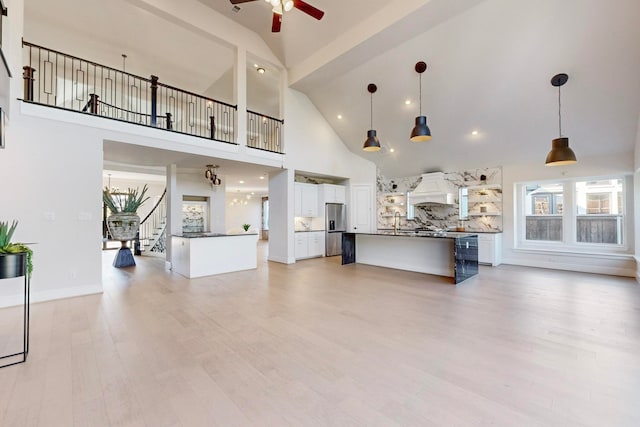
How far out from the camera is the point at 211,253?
575 cm

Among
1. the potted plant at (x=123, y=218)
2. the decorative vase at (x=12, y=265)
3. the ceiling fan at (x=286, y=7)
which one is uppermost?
the ceiling fan at (x=286, y=7)

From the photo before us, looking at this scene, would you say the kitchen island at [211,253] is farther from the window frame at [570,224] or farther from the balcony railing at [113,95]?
the window frame at [570,224]

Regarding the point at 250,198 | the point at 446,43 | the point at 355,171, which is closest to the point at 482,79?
the point at 446,43

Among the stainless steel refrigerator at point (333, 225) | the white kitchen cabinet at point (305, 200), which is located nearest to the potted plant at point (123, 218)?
the white kitchen cabinet at point (305, 200)

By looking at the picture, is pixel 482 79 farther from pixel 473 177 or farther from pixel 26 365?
pixel 26 365

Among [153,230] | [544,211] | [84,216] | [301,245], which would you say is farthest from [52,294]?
[544,211]

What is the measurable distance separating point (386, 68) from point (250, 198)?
1192cm

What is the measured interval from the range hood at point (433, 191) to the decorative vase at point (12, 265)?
25.8 feet

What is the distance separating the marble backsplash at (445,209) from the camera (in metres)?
7.33

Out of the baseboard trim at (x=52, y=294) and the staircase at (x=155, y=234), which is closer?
the baseboard trim at (x=52, y=294)

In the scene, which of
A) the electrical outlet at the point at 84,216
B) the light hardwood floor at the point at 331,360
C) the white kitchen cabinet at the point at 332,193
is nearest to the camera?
the light hardwood floor at the point at 331,360

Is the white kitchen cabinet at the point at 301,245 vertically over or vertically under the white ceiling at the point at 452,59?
under

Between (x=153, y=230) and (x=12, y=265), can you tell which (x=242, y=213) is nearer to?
(x=153, y=230)

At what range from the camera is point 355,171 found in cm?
902
